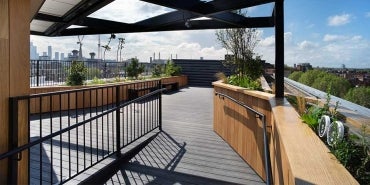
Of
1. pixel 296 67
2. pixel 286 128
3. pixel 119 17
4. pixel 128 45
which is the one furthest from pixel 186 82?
pixel 286 128

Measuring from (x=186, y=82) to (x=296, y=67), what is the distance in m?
13.0

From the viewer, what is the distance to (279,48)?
4.04 metres

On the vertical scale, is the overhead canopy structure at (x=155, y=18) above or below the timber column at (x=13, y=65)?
above

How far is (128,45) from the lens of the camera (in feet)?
57.2

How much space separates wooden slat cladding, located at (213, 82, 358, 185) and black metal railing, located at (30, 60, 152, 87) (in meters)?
5.54

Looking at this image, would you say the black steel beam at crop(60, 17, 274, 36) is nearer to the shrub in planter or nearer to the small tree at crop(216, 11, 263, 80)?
the small tree at crop(216, 11, 263, 80)

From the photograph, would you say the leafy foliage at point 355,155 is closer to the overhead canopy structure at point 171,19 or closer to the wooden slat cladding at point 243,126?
the wooden slat cladding at point 243,126

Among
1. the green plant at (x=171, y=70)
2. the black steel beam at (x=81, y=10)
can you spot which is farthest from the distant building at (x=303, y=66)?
the green plant at (x=171, y=70)

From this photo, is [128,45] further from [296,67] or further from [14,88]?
[14,88]

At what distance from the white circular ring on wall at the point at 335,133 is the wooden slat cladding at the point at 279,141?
0.06m

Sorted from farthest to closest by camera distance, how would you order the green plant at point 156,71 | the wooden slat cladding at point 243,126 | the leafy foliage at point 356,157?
the green plant at point 156,71
the wooden slat cladding at point 243,126
the leafy foliage at point 356,157

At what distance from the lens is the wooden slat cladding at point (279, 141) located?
1337mm

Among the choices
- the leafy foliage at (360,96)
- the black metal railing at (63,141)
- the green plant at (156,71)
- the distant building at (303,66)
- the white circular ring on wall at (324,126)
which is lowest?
the black metal railing at (63,141)

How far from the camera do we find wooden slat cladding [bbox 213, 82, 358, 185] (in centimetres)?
134
